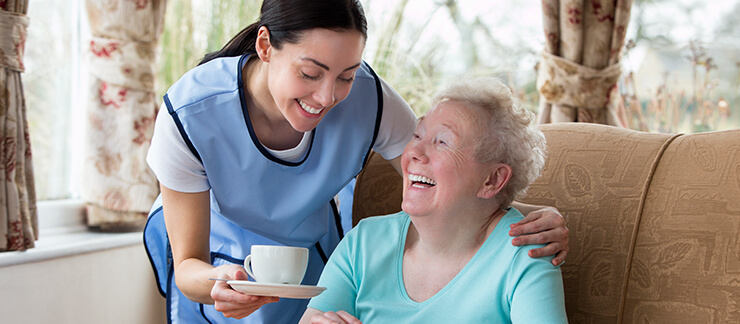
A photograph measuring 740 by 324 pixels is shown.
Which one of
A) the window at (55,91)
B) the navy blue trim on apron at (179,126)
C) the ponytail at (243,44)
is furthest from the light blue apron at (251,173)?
the window at (55,91)

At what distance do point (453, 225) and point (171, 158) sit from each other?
698 mm

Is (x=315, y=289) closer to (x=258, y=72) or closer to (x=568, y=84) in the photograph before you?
(x=258, y=72)

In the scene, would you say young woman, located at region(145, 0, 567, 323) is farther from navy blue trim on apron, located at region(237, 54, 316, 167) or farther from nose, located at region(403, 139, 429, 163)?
nose, located at region(403, 139, 429, 163)

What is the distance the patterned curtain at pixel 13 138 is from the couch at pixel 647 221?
1517 mm

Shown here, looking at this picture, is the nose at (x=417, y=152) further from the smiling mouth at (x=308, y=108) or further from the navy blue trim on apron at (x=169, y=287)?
the navy blue trim on apron at (x=169, y=287)

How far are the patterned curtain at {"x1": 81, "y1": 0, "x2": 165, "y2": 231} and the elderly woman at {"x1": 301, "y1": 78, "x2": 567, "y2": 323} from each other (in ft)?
4.32

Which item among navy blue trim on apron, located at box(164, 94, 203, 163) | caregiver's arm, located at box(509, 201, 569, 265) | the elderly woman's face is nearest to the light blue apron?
navy blue trim on apron, located at box(164, 94, 203, 163)

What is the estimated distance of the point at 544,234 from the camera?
137cm

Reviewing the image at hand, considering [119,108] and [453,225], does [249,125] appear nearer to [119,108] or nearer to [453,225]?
[453,225]

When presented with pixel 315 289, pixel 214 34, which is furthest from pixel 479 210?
pixel 214 34

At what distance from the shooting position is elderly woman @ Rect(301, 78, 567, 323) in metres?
1.42

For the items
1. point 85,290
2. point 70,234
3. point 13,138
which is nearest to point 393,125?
point 13,138

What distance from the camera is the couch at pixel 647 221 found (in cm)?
139

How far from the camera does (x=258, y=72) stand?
158 cm
